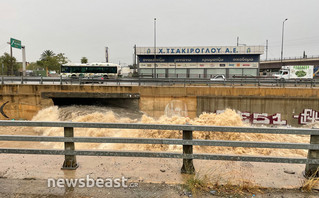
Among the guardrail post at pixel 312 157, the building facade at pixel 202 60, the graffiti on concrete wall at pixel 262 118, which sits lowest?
the graffiti on concrete wall at pixel 262 118

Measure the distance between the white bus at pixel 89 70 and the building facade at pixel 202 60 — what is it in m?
6.19

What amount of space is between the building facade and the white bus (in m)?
6.19

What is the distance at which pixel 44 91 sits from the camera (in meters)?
17.9

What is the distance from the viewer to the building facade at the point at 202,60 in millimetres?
41156

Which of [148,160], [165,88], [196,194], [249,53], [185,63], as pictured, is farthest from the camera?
[185,63]

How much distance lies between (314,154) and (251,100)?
46.7 feet

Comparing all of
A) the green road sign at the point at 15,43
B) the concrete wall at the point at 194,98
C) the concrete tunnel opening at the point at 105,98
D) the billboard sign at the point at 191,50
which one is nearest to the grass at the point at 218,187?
the concrete wall at the point at 194,98

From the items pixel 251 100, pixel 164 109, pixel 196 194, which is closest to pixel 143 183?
pixel 196 194

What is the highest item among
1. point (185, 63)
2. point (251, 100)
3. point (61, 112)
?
point (185, 63)

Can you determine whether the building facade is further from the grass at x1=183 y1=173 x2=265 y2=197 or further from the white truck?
the grass at x1=183 y1=173 x2=265 y2=197

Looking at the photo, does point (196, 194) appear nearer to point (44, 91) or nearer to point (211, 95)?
point (211, 95)

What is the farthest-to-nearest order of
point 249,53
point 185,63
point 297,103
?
1. point 185,63
2. point 249,53
3. point 297,103

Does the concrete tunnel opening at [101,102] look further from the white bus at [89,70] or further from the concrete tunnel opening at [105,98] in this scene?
the white bus at [89,70]

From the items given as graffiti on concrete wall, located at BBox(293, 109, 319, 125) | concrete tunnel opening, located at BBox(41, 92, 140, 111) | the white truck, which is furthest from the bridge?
concrete tunnel opening, located at BBox(41, 92, 140, 111)
